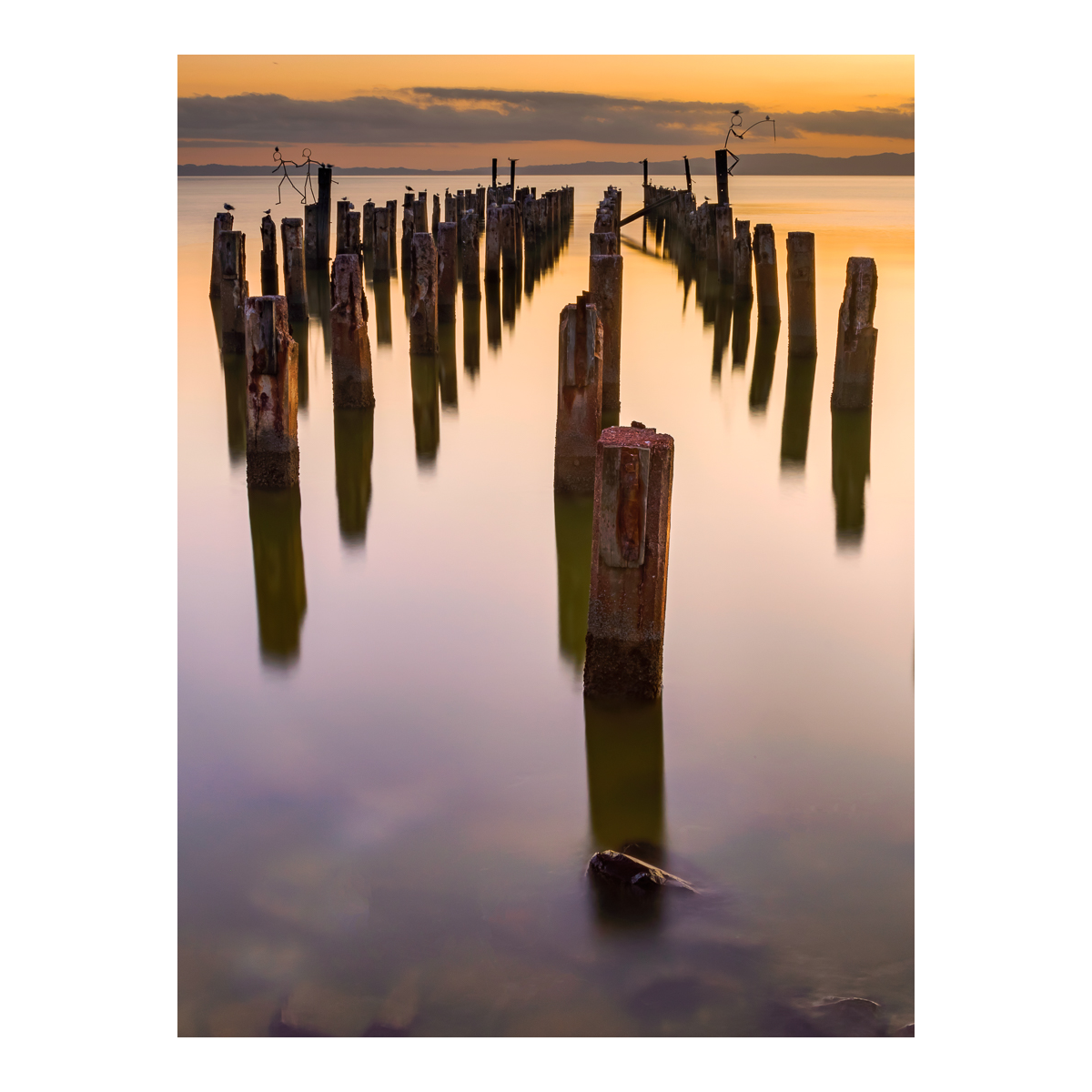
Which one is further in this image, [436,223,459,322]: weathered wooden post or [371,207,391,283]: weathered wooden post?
[371,207,391,283]: weathered wooden post

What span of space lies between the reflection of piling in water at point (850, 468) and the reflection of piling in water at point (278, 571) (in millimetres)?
3178

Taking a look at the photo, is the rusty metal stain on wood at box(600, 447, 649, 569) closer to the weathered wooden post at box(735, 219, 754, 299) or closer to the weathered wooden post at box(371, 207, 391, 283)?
the weathered wooden post at box(735, 219, 754, 299)

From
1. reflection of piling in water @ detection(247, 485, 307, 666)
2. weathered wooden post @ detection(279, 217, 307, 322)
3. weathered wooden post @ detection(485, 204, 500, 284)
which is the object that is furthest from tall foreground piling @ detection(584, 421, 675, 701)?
weathered wooden post @ detection(485, 204, 500, 284)

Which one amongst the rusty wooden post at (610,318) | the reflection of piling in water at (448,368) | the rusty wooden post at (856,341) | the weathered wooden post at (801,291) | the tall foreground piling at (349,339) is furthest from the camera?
the weathered wooden post at (801,291)

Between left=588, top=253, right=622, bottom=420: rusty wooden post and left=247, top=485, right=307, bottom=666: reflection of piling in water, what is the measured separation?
286 centimetres

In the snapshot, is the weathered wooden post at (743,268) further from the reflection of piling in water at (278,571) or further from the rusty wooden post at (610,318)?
the reflection of piling in water at (278,571)

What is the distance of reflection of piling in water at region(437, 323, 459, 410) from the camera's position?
10560 mm

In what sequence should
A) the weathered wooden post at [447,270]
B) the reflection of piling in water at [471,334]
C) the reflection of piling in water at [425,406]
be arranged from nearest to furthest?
1. the reflection of piling in water at [425,406]
2. the reflection of piling in water at [471,334]
3. the weathered wooden post at [447,270]

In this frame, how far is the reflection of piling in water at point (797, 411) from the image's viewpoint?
879cm

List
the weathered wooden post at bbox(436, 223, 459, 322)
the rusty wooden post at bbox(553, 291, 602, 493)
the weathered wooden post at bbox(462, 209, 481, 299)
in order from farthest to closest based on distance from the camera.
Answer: the weathered wooden post at bbox(462, 209, 481, 299) < the weathered wooden post at bbox(436, 223, 459, 322) < the rusty wooden post at bbox(553, 291, 602, 493)

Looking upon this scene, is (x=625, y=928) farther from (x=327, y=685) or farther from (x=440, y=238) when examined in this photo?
(x=440, y=238)

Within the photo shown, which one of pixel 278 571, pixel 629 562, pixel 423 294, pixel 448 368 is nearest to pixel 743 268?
pixel 448 368

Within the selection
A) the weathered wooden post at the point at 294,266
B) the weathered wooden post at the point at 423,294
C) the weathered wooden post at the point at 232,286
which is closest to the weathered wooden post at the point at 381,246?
the weathered wooden post at the point at 294,266

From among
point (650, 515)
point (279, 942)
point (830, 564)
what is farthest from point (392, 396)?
point (279, 942)
